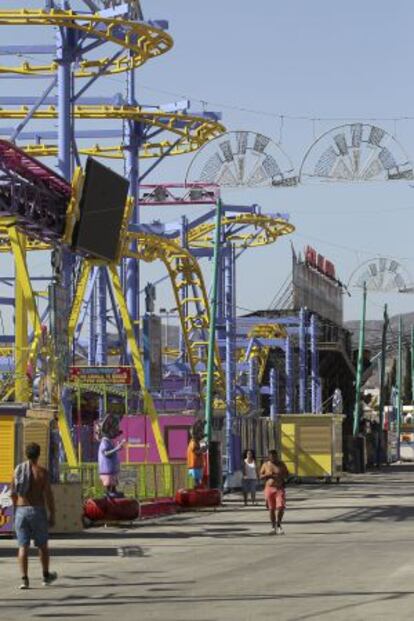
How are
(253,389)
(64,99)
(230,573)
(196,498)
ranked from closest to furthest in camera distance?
(230,573) → (196,498) → (64,99) → (253,389)

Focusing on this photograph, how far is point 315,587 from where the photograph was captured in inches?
672

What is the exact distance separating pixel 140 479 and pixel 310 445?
2407 cm

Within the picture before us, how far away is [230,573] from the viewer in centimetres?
1916

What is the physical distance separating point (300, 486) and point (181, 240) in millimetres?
9249

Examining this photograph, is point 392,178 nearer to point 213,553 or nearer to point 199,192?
point 199,192

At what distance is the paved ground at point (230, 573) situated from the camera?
14922mm

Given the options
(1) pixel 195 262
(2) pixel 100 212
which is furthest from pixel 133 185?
(2) pixel 100 212

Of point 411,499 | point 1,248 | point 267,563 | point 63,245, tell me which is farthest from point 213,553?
point 1,248

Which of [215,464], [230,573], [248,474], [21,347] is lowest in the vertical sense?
[230,573]

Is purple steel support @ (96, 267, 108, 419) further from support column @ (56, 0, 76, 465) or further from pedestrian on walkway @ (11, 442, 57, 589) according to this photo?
pedestrian on walkway @ (11, 442, 57, 589)

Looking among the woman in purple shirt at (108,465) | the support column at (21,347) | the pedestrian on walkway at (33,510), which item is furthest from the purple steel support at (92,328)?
the pedestrian on walkway at (33,510)

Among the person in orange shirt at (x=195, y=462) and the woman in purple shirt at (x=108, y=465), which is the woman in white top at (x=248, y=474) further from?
the woman in purple shirt at (x=108, y=465)

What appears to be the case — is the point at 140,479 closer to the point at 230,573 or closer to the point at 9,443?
the point at 9,443

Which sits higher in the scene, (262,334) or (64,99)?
(64,99)
